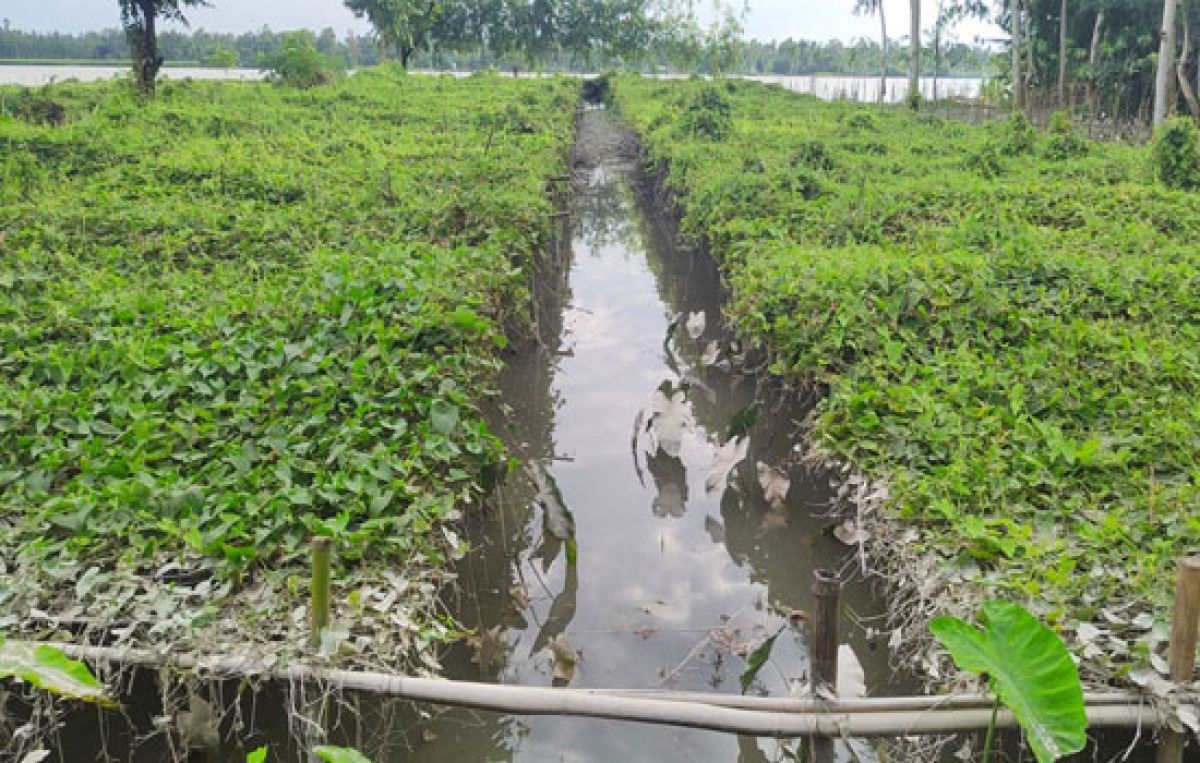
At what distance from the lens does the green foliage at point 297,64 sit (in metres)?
24.9

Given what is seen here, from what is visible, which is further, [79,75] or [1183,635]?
[79,75]

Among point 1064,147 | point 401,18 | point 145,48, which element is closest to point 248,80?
point 401,18

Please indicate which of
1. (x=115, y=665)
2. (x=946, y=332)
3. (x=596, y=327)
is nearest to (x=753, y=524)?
(x=946, y=332)

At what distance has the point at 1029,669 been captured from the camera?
102 inches

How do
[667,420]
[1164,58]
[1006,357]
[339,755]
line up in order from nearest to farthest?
1. [339,755]
2. [1006,357]
3. [667,420]
4. [1164,58]

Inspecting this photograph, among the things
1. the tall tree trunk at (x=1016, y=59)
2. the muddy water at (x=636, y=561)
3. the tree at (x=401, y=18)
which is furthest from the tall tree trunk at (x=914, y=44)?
the muddy water at (x=636, y=561)

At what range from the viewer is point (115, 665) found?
3.23m

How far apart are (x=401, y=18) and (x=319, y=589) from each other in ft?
117

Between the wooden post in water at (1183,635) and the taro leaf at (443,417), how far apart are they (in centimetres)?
303

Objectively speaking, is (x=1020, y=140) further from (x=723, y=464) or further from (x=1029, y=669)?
(x=1029, y=669)

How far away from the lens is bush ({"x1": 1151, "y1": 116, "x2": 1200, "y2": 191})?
1095 centimetres

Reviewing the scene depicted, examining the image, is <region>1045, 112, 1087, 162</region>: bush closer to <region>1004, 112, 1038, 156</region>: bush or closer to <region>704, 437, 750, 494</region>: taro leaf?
<region>1004, 112, 1038, 156</region>: bush

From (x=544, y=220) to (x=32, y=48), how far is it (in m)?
71.0

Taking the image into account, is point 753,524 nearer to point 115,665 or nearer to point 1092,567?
point 1092,567
